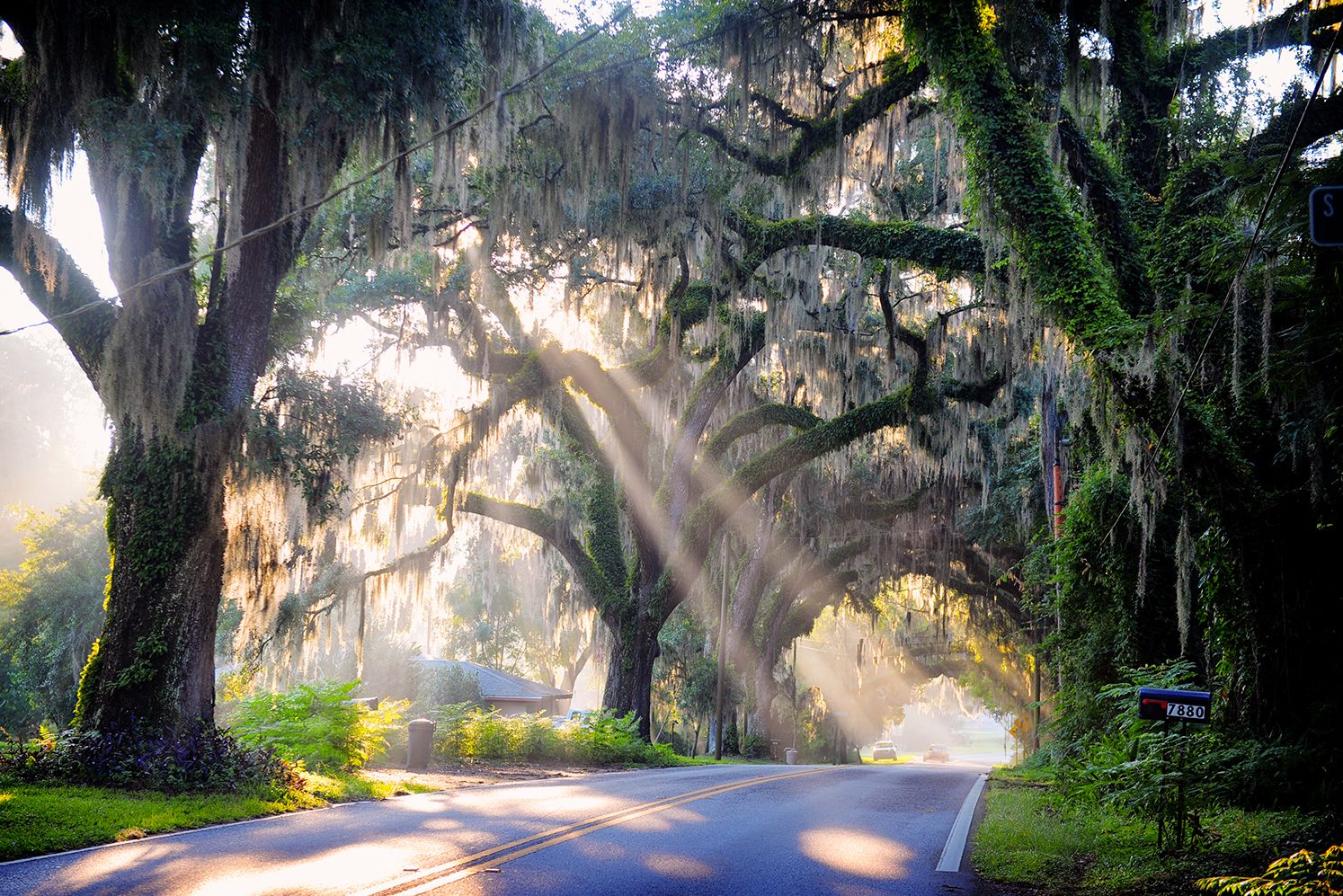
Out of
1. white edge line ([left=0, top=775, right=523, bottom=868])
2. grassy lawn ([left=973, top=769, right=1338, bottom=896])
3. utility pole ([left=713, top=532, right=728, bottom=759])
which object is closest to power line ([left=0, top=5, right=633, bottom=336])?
white edge line ([left=0, top=775, right=523, bottom=868])

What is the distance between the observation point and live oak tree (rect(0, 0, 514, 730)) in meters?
10.9

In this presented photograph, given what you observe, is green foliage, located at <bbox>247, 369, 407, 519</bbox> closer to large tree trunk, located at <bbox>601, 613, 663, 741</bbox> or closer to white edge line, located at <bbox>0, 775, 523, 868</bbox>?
white edge line, located at <bbox>0, 775, 523, 868</bbox>

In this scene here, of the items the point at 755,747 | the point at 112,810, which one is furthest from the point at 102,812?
the point at 755,747

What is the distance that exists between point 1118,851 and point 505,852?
15.3 feet

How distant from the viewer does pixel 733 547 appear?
33531mm

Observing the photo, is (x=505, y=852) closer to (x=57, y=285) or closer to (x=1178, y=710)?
(x=1178, y=710)

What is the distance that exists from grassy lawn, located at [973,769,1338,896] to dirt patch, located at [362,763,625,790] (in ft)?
Result: 24.4

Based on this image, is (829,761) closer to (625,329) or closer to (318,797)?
(625,329)

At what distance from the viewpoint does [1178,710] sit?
743cm

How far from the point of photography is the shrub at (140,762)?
10.4 m

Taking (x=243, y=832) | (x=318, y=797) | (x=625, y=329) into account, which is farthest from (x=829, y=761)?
(x=243, y=832)

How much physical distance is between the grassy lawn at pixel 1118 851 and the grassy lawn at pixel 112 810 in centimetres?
645

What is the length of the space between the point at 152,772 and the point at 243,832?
9.90ft

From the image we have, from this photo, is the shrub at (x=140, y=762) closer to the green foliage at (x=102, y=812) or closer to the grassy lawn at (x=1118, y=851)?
the green foliage at (x=102, y=812)
